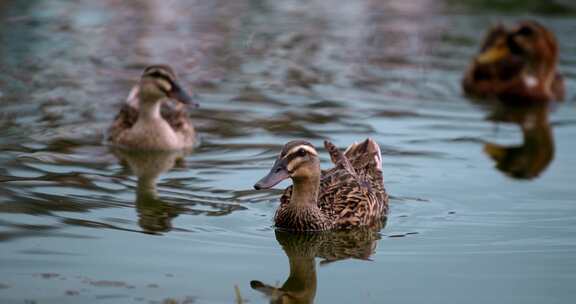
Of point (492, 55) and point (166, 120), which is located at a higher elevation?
point (166, 120)

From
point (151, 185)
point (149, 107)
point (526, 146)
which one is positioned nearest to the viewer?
point (151, 185)

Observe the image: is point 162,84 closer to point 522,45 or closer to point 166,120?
point 166,120

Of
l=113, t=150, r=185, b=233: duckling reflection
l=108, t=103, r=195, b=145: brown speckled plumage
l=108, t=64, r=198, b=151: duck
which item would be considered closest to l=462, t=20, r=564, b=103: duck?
l=108, t=103, r=195, b=145: brown speckled plumage

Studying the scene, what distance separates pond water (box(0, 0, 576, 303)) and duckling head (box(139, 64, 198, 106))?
2.24 feet

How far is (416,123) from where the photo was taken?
43.8 feet

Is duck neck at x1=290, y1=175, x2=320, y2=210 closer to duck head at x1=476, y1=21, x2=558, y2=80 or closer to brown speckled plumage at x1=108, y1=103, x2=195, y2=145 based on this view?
brown speckled plumage at x1=108, y1=103, x2=195, y2=145

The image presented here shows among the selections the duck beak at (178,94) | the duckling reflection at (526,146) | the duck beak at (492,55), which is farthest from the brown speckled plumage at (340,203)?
the duck beak at (492,55)

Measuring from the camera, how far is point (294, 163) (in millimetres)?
8406

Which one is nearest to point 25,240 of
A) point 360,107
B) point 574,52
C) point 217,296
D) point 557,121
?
point 217,296

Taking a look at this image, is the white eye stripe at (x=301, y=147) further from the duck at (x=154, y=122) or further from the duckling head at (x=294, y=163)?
the duck at (x=154, y=122)

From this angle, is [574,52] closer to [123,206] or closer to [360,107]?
[360,107]

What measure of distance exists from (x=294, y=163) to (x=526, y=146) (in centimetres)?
496

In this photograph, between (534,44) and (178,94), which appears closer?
(178,94)

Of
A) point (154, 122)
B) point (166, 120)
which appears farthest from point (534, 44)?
point (154, 122)
